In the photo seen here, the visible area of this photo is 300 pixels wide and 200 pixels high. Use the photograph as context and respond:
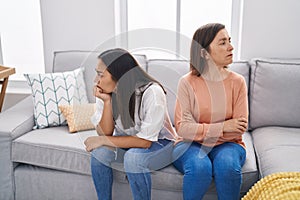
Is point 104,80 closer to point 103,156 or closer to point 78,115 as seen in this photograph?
point 103,156

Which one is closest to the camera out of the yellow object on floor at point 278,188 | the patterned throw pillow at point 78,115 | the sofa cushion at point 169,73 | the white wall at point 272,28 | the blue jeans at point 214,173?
the yellow object on floor at point 278,188

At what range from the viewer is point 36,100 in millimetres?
2289

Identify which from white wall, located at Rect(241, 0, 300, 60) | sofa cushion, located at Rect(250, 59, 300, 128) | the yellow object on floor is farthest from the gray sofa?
the yellow object on floor

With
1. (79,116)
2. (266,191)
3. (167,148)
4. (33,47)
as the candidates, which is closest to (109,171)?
(167,148)

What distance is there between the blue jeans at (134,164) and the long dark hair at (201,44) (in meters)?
0.40

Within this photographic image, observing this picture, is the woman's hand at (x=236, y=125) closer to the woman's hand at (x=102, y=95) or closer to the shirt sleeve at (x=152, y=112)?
the shirt sleeve at (x=152, y=112)

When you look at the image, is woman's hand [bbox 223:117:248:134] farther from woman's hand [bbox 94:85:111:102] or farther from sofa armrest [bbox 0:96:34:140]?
sofa armrest [bbox 0:96:34:140]

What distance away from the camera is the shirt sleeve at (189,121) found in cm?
182

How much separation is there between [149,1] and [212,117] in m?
1.20

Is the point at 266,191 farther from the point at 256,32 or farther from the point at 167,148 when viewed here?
the point at 256,32

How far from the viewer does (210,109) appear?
6.14 feet

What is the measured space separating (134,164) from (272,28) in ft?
4.37

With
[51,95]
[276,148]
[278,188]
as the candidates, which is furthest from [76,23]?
[278,188]

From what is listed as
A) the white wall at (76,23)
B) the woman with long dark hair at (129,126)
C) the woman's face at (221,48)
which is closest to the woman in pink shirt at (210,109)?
the woman's face at (221,48)
